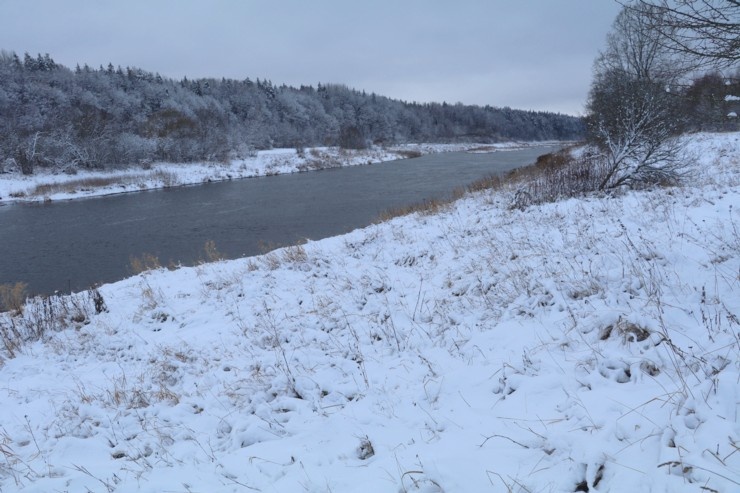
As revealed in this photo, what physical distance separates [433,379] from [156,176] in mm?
43000

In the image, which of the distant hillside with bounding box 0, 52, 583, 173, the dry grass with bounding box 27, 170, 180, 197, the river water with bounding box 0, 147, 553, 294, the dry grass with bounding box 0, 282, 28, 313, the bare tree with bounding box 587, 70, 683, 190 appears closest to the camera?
the dry grass with bounding box 0, 282, 28, 313

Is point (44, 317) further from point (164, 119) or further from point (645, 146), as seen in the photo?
point (164, 119)

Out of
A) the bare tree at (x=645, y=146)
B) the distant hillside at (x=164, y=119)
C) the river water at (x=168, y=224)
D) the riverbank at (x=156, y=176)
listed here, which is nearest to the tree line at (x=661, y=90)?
the bare tree at (x=645, y=146)

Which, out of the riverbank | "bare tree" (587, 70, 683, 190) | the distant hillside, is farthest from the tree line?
the distant hillside

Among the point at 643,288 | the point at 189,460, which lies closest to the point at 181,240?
the point at 189,460

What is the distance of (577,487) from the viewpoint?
2391 mm

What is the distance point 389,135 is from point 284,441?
337 ft

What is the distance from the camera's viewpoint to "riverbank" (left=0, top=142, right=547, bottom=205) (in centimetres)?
3359

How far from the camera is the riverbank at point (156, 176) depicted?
110 ft

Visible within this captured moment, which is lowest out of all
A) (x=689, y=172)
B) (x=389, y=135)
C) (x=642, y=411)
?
(x=642, y=411)

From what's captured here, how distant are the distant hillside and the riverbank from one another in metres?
2.35

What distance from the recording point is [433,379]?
412 cm

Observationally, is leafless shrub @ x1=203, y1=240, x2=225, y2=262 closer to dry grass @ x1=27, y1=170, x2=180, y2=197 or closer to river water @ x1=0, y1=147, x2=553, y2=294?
river water @ x1=0, y1=147, x2=553, y2=294

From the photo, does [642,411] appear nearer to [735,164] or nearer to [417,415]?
[417,415]
